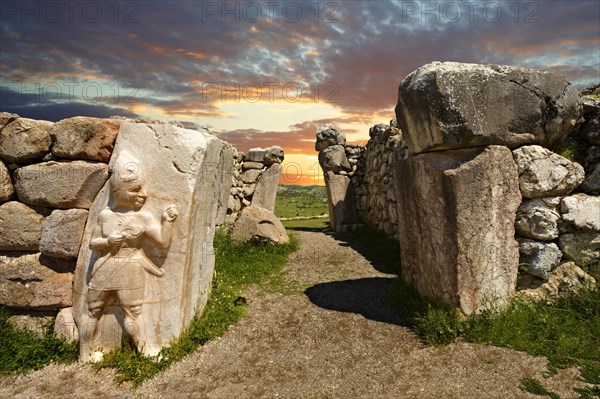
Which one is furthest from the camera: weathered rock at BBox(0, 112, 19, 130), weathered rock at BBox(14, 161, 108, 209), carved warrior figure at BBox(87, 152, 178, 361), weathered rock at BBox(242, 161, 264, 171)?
weathered rock at BBox(242, 161, 264, 171)

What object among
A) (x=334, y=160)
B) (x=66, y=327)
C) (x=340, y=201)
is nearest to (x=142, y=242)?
(x=66, y=327)

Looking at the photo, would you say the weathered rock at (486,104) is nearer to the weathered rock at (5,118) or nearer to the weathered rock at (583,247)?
the weathered rock at (583,247)

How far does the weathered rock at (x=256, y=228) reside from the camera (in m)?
9.22

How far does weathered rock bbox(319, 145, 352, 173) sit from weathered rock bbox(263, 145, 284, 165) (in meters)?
1.57

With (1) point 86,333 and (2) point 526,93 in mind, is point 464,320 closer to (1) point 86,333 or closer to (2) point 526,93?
(2) point 526,93

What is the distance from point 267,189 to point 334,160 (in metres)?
2.45

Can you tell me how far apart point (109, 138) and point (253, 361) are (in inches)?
117

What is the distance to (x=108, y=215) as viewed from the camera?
163 inches

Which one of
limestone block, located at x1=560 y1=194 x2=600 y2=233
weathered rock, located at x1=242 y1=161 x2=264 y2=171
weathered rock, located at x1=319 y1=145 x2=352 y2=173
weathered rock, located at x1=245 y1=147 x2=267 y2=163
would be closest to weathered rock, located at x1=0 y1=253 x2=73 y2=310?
limestone block, located at x1=560 y1=194 x2=600 y2=233

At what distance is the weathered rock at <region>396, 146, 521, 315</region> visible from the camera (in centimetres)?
457

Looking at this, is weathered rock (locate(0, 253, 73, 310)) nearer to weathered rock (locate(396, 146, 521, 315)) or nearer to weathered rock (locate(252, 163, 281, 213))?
weathered rock (locate(396, 146, 521, 315))

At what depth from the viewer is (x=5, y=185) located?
451 cm

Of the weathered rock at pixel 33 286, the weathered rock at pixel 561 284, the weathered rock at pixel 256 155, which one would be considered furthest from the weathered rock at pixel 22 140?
the weathered rock at pixel 256 155

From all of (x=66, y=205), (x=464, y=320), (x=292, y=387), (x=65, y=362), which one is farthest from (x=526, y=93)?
(x=65, y=362)
